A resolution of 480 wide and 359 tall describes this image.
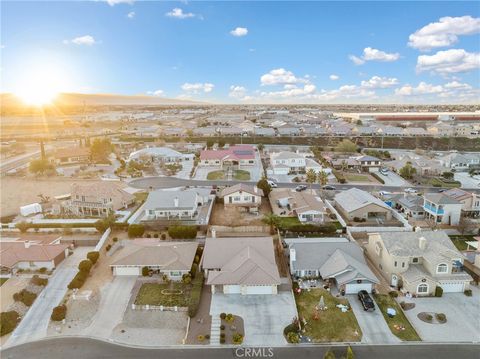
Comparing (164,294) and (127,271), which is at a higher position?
(127,271)

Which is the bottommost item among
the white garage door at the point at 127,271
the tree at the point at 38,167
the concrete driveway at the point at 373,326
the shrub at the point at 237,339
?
the concrete driveway at the point at 373,326

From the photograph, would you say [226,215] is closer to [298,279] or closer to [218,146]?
[298,279]

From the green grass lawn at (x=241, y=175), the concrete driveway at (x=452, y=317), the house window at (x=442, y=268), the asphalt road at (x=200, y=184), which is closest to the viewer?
the concrete driveway at (x=452, y=317)

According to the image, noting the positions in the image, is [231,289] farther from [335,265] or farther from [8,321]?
[8,321]

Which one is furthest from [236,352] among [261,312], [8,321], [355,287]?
[8,321]

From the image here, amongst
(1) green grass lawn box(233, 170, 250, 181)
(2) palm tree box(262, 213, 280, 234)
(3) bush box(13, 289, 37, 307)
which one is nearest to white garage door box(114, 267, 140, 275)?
(3) bush box(13, 289, 37, 307)

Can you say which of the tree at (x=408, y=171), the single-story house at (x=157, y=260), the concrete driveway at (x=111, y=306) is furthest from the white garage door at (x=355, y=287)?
the tree at (x=408, y=171)

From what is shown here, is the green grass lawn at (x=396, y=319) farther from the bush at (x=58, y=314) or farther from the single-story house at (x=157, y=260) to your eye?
the bush at (x=58, y=314)
